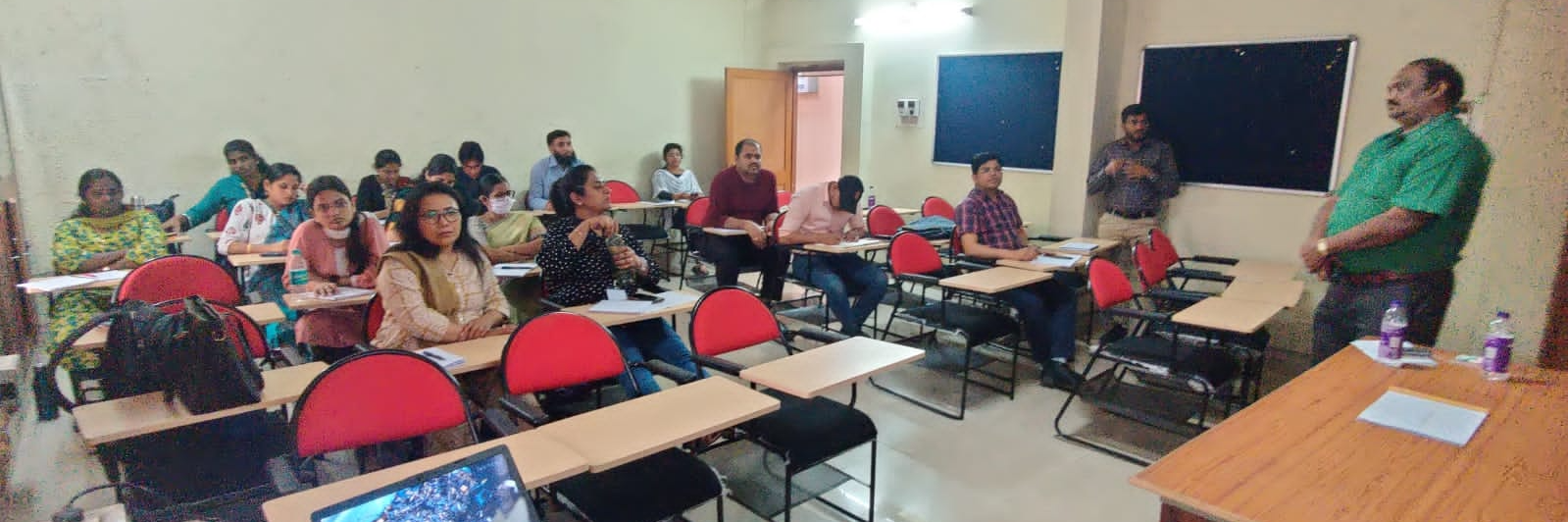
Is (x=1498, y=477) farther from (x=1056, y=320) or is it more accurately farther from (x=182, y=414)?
(x=182, y=414)

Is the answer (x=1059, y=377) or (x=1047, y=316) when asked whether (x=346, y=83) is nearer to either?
(x=1047, y=316)

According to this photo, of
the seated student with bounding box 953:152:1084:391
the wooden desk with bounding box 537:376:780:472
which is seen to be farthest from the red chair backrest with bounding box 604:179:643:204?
the wooden desk with bounding box 537:376:780:472

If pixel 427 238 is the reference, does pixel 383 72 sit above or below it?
above

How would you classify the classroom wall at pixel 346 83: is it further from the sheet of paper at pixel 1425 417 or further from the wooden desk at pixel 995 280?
the sheet of paper at pixel 1425 417

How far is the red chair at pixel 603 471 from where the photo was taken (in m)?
2.01

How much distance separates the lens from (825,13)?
768 cm

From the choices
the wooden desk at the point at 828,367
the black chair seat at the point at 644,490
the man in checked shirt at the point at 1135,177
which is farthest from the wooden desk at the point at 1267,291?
the black chair seat at the point at 644,490

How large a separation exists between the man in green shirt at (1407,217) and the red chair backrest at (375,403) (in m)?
3.07

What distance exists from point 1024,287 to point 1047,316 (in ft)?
0.67

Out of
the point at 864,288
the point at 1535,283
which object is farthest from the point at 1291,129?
the point at 864,288

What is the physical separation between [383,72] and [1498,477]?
22.3 feet

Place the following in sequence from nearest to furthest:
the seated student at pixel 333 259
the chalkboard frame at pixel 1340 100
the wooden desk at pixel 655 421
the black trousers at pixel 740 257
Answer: the wooden desk at pixel 655 421 < the seated student at pixel 333 259 < the chalkboard frame at pixel 1340 100 < the black trousers at pixel 740 257

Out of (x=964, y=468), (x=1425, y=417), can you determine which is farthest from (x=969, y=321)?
(x=1425, y=417)

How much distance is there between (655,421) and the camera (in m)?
1.99
